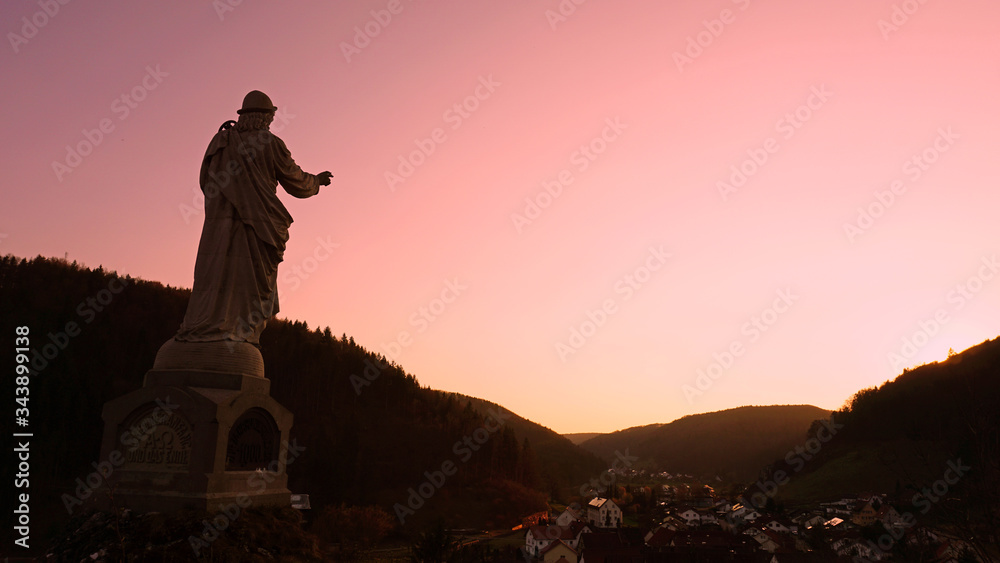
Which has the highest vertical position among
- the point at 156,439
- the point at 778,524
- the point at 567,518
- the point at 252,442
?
the point at 156,439

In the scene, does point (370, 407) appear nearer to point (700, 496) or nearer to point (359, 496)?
point (359, 496)

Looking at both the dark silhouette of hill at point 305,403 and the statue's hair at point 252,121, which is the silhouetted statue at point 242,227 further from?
the dark silhouette of hill at point 305,403

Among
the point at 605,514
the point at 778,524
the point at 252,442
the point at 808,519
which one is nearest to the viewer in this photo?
the point at 252,442

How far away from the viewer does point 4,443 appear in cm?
5603

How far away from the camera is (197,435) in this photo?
396 inches

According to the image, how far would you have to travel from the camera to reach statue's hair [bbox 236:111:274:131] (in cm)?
1198

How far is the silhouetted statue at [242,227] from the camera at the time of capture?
11461 mm

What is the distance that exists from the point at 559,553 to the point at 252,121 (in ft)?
181

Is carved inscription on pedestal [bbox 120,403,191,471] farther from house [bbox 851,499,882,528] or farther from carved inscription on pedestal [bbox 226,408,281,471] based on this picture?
house [bbox 851,499,882,528]

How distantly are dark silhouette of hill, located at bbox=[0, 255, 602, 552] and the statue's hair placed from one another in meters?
59.2

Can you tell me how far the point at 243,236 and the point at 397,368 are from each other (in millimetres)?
105548

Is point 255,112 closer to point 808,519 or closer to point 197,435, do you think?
point 197,435

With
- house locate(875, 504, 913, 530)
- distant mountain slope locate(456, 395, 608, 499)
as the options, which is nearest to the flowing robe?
house locate(875, 504, 913, 530)

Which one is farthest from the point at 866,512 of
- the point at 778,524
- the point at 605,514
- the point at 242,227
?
the point at 242,227
